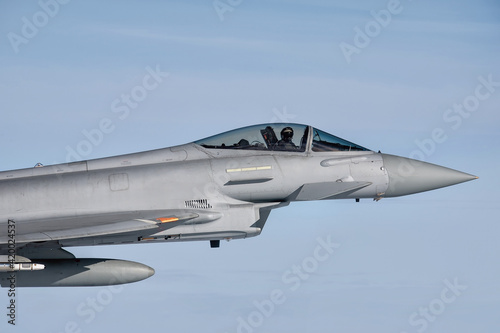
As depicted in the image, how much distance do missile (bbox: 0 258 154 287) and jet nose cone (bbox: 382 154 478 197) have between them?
6.59 metres

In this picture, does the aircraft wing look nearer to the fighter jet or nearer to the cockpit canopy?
the fighter jet

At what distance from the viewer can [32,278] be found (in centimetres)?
2203

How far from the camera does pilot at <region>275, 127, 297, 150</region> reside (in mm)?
22688

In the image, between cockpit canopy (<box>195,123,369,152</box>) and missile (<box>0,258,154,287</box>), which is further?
cockpit canopy (<box>195,123,369,152</box>)

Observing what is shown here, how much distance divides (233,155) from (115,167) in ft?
10.1

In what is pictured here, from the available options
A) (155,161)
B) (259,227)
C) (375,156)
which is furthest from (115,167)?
(375,156)

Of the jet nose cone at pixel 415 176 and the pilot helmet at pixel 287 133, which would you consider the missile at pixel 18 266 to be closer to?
the pilot helmet at pixel 287 133

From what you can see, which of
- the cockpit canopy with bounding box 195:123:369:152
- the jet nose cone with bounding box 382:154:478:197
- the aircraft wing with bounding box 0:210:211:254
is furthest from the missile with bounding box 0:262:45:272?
the jet nose cone with bounding box 382:154:478:197

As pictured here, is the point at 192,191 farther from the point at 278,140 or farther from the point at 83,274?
the point at 83,274

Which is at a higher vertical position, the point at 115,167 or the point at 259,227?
the point at 115,167

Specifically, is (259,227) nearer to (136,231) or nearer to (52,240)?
(136,231)

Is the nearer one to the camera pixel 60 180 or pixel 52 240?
pixel 52 240

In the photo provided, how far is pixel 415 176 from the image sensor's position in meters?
22.4

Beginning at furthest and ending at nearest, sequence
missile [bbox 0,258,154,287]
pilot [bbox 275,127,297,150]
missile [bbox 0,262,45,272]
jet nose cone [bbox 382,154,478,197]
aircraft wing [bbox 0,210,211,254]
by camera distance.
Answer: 1. pilot [bbox 275,127,297,150]
2. jet nose cone [bbox 382,154,478,197]
3. missile [bbox 0,258,154,287]
4. missile [bbox 0,262,45,272]
5. aircraft wing [bbox 0,210,211,254]
